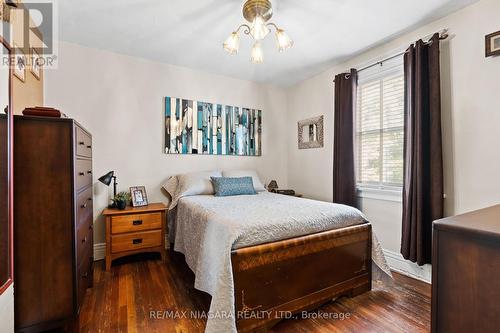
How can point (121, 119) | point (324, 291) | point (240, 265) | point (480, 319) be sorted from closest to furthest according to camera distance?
1. point (480, 319)
2. point (240, 265)
3. point (324, 291)
4. point (121, 119)

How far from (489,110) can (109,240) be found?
356 cm

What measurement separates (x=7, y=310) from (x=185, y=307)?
1.02m

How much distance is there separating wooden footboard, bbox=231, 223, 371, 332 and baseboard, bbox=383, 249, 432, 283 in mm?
629

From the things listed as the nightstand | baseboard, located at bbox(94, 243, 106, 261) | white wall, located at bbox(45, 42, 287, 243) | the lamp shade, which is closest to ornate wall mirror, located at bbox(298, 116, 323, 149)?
white wall, located at bbox(45, 42, 287, 243)

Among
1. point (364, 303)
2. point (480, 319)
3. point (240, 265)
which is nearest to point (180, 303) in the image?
point (240, 265)

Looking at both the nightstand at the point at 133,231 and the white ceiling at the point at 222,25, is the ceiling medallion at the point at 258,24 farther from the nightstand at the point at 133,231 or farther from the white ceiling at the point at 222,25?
the nightstand at the point at 133,231

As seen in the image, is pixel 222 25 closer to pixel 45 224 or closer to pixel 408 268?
pixel 45 224

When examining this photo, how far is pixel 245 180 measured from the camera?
3033 millimetres

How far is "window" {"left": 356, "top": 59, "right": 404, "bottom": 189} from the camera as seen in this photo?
2498 millimetres

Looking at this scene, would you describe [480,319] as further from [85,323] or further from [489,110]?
[85,323]

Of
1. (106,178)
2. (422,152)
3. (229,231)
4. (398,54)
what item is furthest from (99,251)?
(398,54)

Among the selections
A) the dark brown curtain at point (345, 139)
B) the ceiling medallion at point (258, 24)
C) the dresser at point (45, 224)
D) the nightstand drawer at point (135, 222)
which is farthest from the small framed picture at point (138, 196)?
the dark brown curtain at point (345, 139)

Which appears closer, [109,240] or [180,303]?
[180,303]

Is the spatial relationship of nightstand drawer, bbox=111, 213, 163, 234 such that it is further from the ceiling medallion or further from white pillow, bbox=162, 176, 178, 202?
the ceiling medallion
